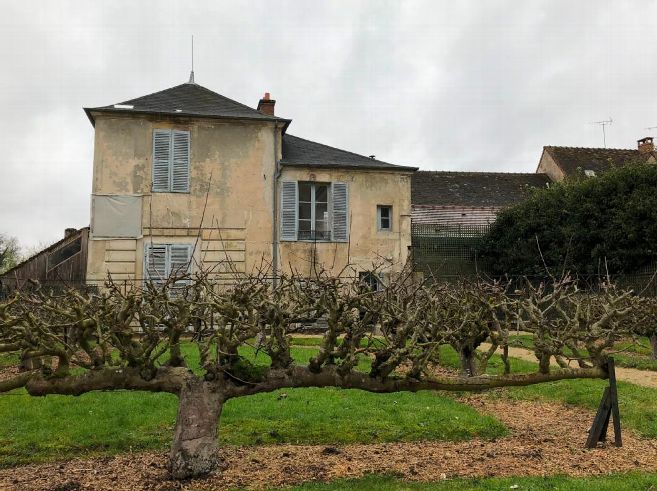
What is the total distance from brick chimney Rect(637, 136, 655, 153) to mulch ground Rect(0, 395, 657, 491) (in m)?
27.1

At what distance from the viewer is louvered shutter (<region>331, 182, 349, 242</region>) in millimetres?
18697

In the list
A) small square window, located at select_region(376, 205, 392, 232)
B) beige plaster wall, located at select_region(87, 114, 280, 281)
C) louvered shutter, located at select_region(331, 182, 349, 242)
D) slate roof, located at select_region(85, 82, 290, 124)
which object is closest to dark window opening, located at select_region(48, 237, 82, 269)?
beige plaster wall, located at select_region(87, 114, 280, 281)

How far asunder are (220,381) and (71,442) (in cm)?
247

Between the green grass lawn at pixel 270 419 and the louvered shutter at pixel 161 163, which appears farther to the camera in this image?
the louvered shutter at pixel 161 163

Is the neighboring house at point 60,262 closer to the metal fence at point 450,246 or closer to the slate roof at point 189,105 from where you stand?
the slate roof at point 189,105

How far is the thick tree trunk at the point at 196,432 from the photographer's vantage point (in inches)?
199

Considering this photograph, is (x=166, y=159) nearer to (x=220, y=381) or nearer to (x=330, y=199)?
(x=330, y=199)

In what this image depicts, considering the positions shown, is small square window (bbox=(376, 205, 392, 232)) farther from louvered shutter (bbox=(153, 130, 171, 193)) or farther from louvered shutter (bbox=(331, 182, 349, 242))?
louvered shutter (bbox=(153, 130, 171, 193))

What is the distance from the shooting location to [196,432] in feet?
16.6

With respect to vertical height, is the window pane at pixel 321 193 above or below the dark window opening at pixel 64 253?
above

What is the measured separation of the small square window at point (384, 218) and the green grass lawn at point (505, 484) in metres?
14.3

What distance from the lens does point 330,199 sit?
61.9 feet

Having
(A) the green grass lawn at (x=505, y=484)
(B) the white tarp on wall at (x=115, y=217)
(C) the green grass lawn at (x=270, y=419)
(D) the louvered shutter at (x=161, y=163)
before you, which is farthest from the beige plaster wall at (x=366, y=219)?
(A) the green grass lawn at (x=505, y=484)

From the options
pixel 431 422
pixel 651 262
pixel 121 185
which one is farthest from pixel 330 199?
pixel 431 422
